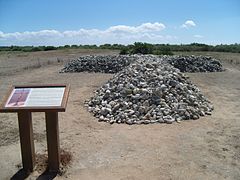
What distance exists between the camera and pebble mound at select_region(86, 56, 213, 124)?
7389mm

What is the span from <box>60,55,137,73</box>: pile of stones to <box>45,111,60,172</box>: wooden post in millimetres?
12548

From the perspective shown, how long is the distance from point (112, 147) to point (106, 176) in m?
1.19

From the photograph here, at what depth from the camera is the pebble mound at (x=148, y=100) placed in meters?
7.39

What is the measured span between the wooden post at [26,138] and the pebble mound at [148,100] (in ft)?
9.57

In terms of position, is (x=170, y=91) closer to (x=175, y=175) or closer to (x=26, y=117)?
(x=175, y=175)

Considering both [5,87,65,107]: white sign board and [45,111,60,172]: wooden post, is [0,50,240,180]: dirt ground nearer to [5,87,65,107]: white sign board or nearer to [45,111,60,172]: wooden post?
[45,111,60,172]: wooden post

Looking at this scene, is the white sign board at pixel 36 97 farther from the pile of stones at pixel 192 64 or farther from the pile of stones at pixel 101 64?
the pile of stones at pixel 192 64

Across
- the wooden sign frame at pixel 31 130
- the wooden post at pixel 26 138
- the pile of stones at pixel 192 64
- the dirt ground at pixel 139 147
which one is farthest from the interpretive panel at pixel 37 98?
the pile of stones at pixel 192 64

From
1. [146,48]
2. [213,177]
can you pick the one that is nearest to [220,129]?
[213,177]

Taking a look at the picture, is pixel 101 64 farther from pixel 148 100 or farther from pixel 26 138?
pixel 26 138

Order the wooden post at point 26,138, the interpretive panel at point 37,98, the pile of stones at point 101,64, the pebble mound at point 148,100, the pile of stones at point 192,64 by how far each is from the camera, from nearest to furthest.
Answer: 1. the interpretive panel at point 37,98
2. the wooden post at point 26,138
3. the pebble mound at point 148,100
4. the pile of stones at point 101,64
5. the pile of stones at point 192,64

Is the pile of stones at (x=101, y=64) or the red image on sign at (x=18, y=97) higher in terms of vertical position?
the red image on sign at (x=18, y=97)

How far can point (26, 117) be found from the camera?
4.45 metres

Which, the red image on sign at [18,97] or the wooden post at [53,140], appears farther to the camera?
the wooden post at [53,140]
